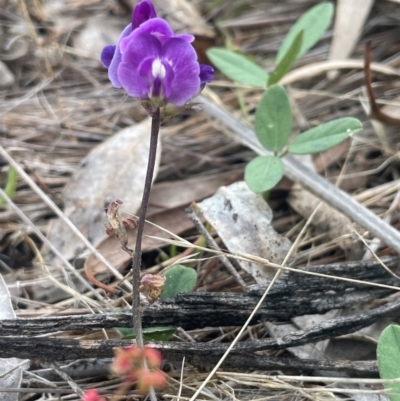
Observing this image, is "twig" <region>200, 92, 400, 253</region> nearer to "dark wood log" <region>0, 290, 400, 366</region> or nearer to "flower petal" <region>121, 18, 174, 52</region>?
"dark wood log" <region>0, 290, 400, 366</region>

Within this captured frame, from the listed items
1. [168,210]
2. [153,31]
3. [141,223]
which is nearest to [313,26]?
[168,210]

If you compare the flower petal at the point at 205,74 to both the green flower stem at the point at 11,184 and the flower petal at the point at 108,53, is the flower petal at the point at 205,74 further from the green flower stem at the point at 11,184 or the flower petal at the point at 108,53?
the green flower stem at the point at 11,184

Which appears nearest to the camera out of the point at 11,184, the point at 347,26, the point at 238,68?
the point at 11,184

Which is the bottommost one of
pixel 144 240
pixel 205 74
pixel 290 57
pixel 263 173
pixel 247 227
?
pixel 144 240

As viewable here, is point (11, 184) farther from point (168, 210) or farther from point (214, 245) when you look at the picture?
point (214, 245)

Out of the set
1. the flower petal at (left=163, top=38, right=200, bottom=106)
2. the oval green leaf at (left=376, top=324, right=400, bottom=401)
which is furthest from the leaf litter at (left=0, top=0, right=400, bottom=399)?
the flower petal at (left=163, top=38, right=200, bottom=106)

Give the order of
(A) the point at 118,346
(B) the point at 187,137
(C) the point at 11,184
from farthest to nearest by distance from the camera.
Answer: (B) the point at 187,137 < (C) the point at 11,184 < (A) the point at 118,346

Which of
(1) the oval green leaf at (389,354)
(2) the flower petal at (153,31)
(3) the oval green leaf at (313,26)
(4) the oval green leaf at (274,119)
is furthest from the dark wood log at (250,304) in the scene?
(3) the oval green leaf at (313,26)
